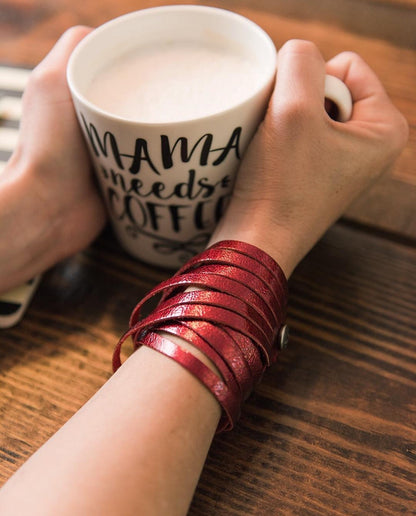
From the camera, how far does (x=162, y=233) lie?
1.66 feet

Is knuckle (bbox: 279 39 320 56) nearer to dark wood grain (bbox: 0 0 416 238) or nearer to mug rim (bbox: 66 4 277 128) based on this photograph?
mug rim (bbox: 66 4 277 128)

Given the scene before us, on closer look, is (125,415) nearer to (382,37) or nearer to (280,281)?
(280,281)

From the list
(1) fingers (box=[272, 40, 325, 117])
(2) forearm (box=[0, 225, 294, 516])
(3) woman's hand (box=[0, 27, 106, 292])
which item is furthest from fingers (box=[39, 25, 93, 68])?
(2) forearm (box=[0, 225, 294, 516])

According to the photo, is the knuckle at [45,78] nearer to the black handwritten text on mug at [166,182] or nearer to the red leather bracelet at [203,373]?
the black handwritten text on mug at [166,182]

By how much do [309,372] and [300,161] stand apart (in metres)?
0.20

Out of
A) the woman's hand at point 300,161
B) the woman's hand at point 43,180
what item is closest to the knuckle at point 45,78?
the woman's hand at point 43,180

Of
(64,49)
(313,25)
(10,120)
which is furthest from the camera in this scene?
(313,25)

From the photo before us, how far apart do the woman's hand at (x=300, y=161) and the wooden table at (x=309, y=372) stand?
9 centimetres

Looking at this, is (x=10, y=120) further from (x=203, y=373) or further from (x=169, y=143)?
(x=203, y=373)

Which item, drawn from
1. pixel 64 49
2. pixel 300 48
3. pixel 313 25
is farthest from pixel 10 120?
pixel 313 25

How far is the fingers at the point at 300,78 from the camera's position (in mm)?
439

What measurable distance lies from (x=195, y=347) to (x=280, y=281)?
3.9 inches

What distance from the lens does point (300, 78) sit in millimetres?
445

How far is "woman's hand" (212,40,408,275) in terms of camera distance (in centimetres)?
44
